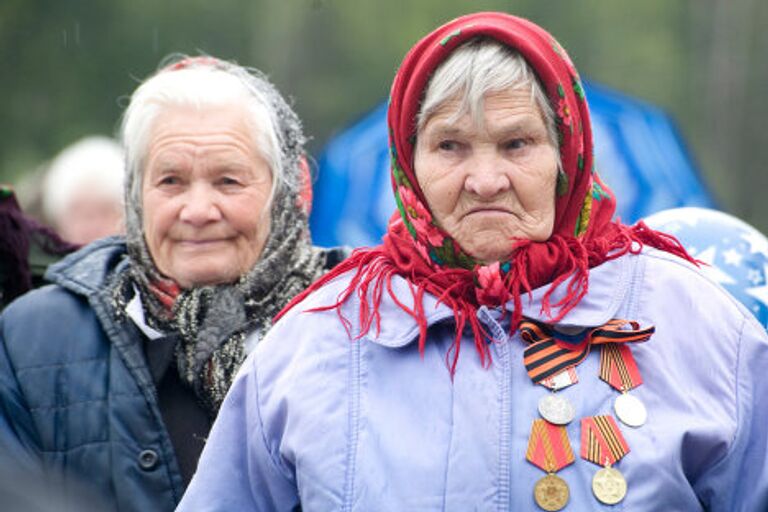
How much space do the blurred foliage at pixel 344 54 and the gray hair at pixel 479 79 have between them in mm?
6199

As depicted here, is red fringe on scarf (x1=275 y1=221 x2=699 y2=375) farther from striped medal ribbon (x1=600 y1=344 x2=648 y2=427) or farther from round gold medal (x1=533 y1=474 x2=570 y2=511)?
round gold medal (x1=533 y1=474 x2=570 y2=511)

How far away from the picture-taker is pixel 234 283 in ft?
13.3

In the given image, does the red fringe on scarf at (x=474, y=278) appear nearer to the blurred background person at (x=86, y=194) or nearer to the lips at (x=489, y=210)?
the lips at (x=489, y=210)

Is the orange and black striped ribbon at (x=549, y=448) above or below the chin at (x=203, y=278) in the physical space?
below

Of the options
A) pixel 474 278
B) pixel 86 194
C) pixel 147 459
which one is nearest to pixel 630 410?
pixel 474 278

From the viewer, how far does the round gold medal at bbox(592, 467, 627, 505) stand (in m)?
2.82

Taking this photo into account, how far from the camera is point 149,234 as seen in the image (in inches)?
159

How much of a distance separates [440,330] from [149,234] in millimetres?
1271

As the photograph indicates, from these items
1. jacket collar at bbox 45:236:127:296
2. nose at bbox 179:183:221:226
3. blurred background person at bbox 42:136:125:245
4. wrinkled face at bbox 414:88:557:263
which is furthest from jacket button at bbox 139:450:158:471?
blurred background person at bbox 42:136:125:245

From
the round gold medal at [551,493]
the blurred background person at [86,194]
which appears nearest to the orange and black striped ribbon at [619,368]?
the round gold medal at [551,493]

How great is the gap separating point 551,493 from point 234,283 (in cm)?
146

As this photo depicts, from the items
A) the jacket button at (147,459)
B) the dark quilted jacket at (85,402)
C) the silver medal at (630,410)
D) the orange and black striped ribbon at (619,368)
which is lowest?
the jacket button at (147,459)

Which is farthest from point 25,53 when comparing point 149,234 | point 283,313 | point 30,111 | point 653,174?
point 283,313

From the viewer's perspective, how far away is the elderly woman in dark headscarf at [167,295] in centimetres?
372
